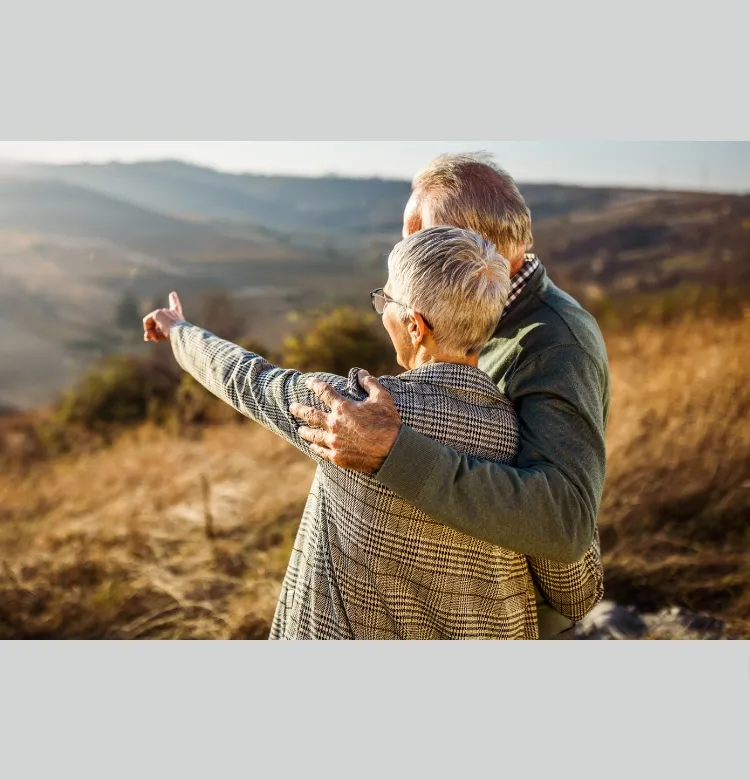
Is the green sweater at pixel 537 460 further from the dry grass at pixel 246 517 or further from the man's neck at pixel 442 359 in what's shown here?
the dry grass at pixel 246 517

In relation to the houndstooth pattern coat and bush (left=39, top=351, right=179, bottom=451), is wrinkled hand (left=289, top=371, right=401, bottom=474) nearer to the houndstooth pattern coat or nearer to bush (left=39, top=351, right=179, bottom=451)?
the houndstooth pattern coat

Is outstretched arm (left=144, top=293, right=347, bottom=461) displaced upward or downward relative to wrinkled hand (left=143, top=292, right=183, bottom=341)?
downward

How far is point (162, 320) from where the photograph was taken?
180 centimetres

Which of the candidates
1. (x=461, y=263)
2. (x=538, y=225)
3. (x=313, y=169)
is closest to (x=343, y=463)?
(x=461, y=263)

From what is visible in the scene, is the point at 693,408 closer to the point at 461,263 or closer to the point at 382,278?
the point at 382,278

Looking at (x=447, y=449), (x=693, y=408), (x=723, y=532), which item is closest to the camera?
(x=447, y=449)

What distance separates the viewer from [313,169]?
12.7ft

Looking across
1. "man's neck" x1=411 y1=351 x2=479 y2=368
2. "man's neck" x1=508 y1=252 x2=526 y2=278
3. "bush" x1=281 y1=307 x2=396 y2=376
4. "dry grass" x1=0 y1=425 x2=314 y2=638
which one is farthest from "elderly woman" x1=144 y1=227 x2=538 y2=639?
"bush" x1=281 y1=307 x2=396 y2=376

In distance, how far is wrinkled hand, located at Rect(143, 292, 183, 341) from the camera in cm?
179

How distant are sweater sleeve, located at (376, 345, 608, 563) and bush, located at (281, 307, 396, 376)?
2.73m

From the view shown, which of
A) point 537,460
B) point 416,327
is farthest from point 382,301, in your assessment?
point 537,460

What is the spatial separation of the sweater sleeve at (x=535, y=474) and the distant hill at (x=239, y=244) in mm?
2792

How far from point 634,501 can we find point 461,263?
9.78ft

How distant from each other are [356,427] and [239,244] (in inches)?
121
